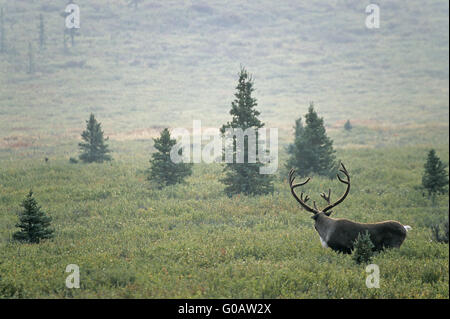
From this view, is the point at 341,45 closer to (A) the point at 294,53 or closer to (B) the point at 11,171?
(A) the point at 294,53

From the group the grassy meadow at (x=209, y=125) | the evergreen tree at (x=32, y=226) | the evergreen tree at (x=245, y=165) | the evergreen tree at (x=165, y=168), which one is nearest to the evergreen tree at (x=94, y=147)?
the grassy meadow at (x=209, y=125)

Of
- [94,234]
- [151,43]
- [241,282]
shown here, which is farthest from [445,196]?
[151,43]

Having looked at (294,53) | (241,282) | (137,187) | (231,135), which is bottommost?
(241,282)

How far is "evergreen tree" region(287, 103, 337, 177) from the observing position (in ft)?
63.8

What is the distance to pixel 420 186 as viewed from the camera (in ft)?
58.3

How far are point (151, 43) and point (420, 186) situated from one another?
10550 cm

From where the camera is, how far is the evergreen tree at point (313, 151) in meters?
19.4

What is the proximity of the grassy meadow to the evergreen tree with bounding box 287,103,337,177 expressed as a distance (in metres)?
1.27
